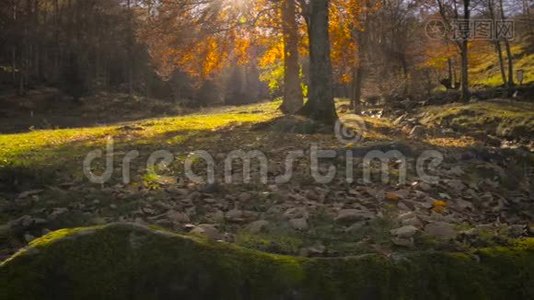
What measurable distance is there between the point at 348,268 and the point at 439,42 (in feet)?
134

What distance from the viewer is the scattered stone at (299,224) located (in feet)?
18.0

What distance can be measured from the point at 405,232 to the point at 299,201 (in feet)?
5.67

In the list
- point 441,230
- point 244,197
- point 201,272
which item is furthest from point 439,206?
point 201,272

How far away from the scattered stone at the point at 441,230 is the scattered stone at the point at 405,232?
0.15 metres

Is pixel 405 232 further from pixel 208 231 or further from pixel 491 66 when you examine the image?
pixel 491 66

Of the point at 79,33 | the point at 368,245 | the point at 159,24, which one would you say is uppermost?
the point at 79,33

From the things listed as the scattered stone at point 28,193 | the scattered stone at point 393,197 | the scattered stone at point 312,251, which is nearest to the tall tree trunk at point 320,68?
the scattered stone at point 393,197

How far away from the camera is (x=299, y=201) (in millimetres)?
6574

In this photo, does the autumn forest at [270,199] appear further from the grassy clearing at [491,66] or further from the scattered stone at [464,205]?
the grassy clearing at [491,66]

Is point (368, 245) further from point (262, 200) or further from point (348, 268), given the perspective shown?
point (262, 200)

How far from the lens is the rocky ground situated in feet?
16.9

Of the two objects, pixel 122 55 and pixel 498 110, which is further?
pixel 122 55

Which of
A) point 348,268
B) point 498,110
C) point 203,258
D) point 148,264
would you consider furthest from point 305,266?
point 498,110

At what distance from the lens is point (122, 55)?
5575 centimetres
